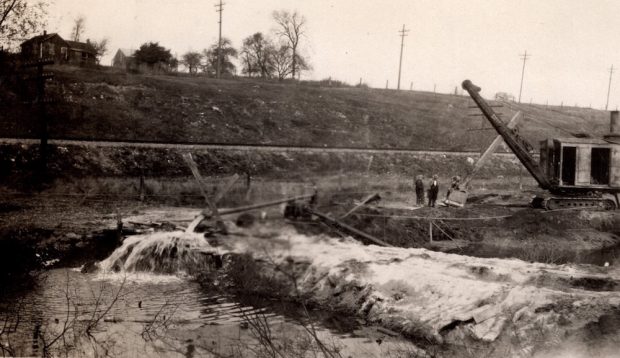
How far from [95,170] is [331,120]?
19589mm

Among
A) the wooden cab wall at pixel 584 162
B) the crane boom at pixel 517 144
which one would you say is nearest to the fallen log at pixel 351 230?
the crane boom at pixel 517 144

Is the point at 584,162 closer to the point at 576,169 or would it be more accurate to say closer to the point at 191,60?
the point at 576,169

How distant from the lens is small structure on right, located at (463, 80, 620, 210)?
19641 mm

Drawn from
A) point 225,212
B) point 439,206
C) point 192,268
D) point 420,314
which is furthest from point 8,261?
point 439,206

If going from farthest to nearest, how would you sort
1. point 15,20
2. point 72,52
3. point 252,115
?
point 72,52 < point 252,115 < point 15,20

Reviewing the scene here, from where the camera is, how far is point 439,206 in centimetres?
1880

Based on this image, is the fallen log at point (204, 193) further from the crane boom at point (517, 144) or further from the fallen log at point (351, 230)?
the crane boom at point (517, 144)

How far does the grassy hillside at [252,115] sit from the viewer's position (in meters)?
30.0

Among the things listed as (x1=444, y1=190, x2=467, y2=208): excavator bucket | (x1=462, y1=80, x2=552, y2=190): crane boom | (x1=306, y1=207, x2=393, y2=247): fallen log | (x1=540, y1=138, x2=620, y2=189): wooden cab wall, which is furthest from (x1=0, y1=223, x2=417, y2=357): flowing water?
(x1=540, y1=138, x2=620, y2=189): wooden cab wall

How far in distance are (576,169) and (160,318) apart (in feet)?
54.2

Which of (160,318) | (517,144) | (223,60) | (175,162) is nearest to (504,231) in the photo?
(517,144)

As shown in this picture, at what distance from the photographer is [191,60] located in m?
53.6

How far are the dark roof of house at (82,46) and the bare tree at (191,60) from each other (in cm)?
954

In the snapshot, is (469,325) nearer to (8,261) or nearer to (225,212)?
(225,212)
